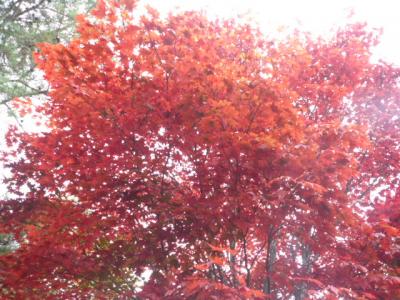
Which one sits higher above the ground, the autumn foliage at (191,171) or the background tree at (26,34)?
the background tree at (26,34)

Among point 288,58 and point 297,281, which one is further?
point 297,281

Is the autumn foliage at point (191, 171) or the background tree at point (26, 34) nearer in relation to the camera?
the autumn foliage at point (191, 171)

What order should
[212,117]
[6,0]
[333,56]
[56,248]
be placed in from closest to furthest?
[212,117] < [56,248] < [333,56] < [6,0]

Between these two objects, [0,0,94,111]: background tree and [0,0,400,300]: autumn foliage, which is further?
[0,0,94,111]: background tree

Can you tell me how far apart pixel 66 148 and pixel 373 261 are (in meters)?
4.35

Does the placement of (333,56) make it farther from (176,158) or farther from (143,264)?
(143,264)

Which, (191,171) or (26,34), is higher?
(26,34)

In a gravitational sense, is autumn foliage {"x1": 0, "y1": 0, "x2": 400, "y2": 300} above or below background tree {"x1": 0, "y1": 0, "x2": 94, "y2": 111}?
below

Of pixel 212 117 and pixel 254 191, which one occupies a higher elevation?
pixel 212 117

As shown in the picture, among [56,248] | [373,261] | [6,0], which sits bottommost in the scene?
[373,261]

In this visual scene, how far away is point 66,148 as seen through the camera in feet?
→ 16.6

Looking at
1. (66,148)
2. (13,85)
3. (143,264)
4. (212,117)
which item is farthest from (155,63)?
(13,85)

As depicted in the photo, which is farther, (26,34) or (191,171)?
(26,34)

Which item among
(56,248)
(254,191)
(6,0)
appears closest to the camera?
(254,191)
